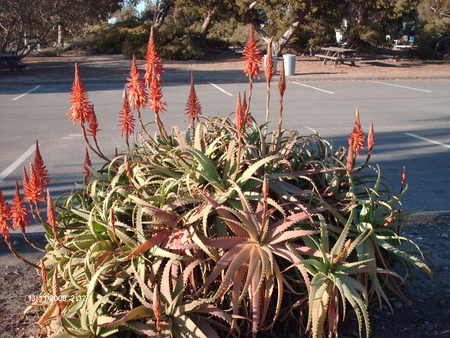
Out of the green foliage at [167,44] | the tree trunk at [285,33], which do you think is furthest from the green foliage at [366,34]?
the green foliage at [167,44]

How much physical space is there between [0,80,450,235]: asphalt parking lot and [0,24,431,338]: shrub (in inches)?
38.7

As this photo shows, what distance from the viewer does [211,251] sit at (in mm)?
2482

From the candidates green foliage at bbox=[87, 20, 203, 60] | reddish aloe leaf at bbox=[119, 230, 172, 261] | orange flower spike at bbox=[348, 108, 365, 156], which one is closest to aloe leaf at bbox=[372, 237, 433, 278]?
orange flower spike at bbox=[348, 108, 365, 156]

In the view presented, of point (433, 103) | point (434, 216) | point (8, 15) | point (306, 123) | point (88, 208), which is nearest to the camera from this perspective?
point (88, 208)

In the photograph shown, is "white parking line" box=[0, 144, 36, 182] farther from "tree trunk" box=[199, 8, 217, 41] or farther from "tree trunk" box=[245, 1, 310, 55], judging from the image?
"tree trunk" box=[199, 8, 217, 41]

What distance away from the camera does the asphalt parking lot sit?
621cm

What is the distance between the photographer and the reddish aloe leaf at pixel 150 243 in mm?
2359

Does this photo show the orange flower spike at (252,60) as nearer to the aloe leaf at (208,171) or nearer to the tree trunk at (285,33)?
the aloe leaf at (208,171)

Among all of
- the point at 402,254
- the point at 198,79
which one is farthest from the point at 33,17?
the point at 402,254

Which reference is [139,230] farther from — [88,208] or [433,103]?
[433,103]

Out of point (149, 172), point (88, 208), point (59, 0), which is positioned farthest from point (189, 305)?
point (59, 0)

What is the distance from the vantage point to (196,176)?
9.02 feet

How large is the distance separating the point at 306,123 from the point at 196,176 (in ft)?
23.6

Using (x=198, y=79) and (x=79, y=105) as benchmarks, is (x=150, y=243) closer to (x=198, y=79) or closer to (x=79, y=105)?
(x=79, y=105)
